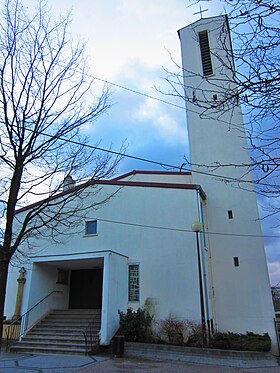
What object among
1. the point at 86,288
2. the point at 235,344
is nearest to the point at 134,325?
the point at 235,344

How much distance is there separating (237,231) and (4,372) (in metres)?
10.9

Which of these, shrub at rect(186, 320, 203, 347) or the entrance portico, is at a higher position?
the entrance portico

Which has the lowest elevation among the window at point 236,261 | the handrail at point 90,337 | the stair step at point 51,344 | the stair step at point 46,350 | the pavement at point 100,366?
the pavement at point 100,366

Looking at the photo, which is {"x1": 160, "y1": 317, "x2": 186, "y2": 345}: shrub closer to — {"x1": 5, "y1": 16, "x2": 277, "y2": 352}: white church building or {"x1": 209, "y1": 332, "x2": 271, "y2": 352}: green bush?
{"x1": 5, "y1": 16, "x2": 277, "y2": 352}: white church building

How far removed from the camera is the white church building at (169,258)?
12.2m

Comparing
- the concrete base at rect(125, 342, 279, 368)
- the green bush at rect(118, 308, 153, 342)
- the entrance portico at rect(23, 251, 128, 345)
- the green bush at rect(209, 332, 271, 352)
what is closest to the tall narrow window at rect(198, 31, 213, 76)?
the entrance portico at rect(23, 251, 128, 345)

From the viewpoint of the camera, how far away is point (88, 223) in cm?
1502

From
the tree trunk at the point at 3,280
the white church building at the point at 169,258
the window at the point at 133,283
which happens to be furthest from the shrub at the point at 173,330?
the tree trunk at the point at 3,280

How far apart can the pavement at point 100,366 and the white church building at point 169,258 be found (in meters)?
1.52

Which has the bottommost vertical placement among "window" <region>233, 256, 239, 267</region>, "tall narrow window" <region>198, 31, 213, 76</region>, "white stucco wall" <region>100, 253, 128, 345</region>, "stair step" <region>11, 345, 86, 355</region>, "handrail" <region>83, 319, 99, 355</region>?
"stair step" <region>11, 345, 86, 355</region>

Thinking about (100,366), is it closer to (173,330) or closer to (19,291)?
(173,330)

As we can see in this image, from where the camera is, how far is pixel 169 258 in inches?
507

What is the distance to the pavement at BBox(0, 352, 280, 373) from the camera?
7994 mm

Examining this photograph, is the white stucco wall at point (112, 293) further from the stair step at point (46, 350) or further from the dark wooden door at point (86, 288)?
the dark wooden door at point (86, 288)
